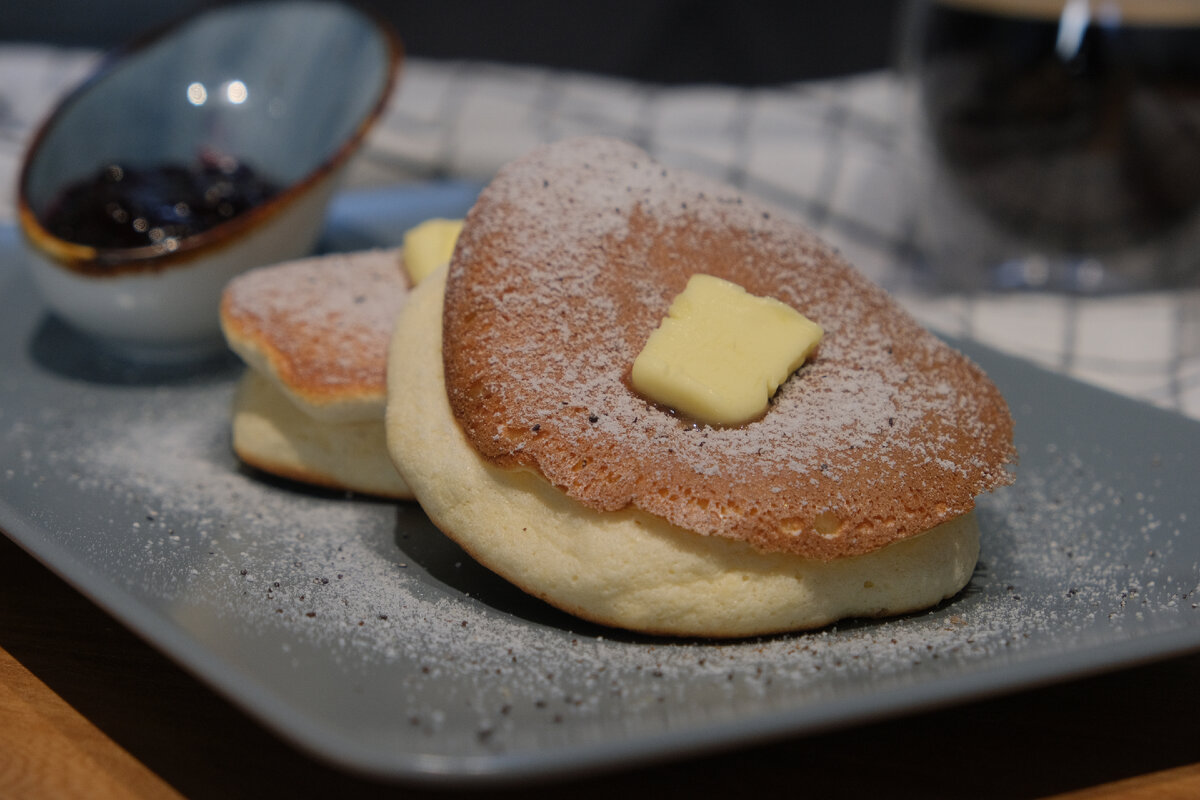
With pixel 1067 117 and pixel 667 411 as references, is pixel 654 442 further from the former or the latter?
pixel 1067 117

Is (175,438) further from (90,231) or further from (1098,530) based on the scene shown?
(1098,530)

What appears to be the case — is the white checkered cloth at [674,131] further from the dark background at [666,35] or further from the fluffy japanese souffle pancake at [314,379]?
the fluffy japanese souffle pancake at [314,379]

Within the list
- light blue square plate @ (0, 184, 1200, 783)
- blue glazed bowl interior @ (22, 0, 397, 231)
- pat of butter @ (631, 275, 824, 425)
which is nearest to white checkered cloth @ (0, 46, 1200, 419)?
blue glazed bowl interior @ (22, 0, 397, 231)

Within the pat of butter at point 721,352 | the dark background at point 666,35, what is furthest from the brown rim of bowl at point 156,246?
the dark background at point 666,35

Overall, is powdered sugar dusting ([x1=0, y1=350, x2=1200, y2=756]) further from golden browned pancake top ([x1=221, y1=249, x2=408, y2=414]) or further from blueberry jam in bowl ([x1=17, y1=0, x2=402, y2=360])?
blueberry jam in bowl ([x1=17, y1=0, x2=402, y2=360])

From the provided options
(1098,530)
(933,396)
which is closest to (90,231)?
(933,396)

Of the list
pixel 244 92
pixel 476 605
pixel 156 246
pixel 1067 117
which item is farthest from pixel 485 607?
pixel 1067 117
